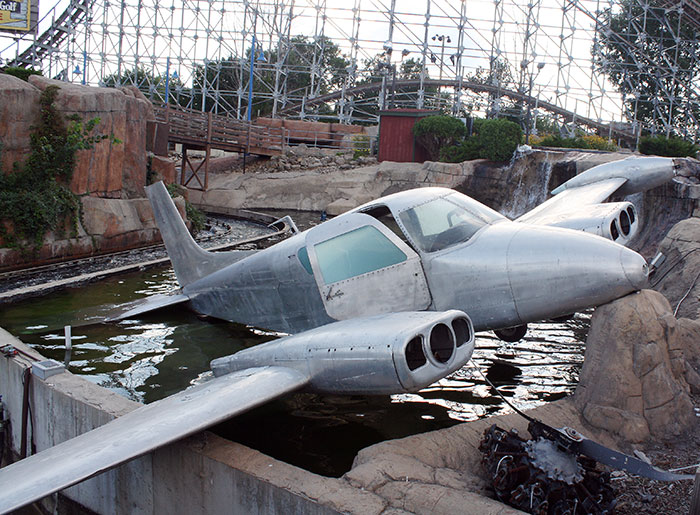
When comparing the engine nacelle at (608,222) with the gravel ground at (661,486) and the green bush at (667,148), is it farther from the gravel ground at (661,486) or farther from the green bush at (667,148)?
the green bush at (667,148)

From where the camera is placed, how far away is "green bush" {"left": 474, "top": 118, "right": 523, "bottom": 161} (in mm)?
29688

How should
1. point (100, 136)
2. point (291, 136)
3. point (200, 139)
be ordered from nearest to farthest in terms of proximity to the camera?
point (100, 136), point (200, 139), point (291, 136)

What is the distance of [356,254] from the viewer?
24.5ft

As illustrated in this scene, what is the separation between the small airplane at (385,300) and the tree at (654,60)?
126 ft

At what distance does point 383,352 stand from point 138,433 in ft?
7.19

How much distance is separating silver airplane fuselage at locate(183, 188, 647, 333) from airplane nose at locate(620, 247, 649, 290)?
0.01m

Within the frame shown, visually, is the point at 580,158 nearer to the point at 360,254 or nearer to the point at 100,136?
the point at 100,136

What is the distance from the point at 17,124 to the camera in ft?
58.2

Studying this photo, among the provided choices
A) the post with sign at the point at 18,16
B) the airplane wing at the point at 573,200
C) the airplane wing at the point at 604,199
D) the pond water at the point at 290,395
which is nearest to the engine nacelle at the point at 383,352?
the pond water at the point at 290,395

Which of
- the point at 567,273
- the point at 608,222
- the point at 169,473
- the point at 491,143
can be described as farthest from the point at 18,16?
the point at 567,273

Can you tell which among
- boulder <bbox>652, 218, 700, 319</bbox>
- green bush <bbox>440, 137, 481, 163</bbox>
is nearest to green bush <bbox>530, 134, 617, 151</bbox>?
green bush <bbox>440, 137, 481, 163</bbox>

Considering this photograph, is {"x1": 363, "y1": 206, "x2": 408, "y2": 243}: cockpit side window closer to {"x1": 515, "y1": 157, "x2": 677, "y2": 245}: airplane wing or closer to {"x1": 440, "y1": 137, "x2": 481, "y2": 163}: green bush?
{"x1": 515, "y1": 157, "x2": 677, "y2": 245}: airplane wing

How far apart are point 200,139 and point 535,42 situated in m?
24.1

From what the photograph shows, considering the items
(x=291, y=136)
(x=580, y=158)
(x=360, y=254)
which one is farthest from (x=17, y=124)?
(x=291, y=136)
